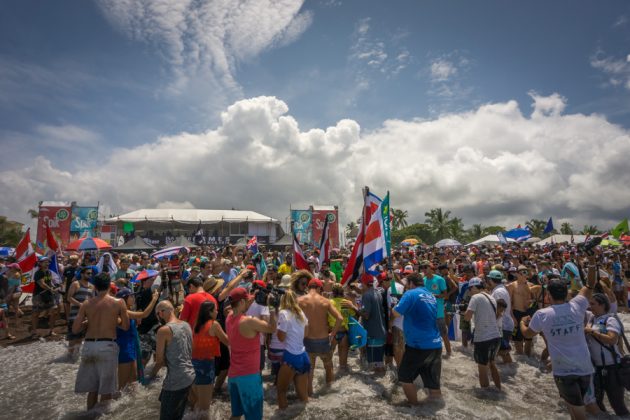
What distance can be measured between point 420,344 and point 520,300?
3913 mm

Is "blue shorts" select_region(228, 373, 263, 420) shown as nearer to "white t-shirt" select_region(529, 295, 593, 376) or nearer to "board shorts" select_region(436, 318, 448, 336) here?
"white t-shirt" select_region(529, 295, 593, 376)

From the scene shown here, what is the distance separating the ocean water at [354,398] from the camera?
193 inches

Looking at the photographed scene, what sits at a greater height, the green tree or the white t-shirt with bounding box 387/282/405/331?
the green tree

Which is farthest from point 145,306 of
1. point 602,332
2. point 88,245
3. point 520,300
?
point 88,245

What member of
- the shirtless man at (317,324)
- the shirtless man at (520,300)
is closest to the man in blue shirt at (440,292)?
the shirtless man at (520,300)

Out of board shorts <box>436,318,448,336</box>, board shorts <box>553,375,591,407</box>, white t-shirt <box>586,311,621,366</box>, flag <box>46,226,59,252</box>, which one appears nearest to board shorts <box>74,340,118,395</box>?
board shorts <box>553,375,591,407</box>

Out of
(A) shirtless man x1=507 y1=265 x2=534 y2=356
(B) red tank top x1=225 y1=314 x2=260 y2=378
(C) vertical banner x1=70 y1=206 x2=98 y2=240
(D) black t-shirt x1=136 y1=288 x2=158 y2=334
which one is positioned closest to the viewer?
(B) red tank top x1=225 y1=314 x2=260 y2=378

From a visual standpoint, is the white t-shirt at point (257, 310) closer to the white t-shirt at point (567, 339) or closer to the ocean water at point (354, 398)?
the ocean water at point (354, 398)

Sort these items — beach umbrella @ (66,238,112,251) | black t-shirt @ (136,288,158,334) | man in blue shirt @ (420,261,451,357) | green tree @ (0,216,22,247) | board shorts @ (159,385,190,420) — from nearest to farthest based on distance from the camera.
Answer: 1. board shorts @ (159,385,190,420)
2. black t-shirt @ (136,288,158,334)
3. man in blue shirt @ (420,261,451,357)
4. beach umbrella @ (66,238,112,251)
5. green tree @ (0,216,22,247)

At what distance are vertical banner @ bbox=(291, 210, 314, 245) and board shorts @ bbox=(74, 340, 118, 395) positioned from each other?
117 ft

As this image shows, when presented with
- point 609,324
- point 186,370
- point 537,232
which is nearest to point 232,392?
point 186,370

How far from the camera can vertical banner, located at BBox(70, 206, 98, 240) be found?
35.6 m

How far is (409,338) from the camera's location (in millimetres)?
4902

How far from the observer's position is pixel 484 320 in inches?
213
